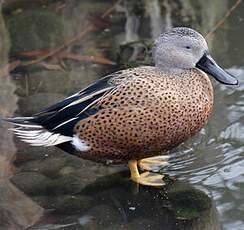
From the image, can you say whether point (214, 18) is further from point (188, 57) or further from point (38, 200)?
point (38, 200)

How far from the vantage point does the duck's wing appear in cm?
406

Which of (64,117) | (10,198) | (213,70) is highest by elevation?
(213,70)

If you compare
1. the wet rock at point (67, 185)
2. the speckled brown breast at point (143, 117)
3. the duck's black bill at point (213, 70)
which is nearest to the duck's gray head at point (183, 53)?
the duck's black bill at point (213, 70)

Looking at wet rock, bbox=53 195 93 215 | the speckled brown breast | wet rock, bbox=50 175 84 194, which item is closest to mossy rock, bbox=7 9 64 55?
wet rock, bbox=50 175 84 194

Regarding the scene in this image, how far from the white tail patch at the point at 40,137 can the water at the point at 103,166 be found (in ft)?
0.81

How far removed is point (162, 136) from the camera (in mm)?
3971

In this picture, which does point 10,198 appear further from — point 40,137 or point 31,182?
point 40,137

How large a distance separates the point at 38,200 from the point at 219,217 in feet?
3.30

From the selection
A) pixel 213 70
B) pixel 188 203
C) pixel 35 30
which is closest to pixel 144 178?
pixel 188 203

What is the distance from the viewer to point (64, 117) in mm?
4090

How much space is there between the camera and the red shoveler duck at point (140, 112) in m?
3.95

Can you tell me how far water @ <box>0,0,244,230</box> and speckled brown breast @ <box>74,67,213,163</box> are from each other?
26 centimetres

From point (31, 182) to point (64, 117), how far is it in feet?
1.47

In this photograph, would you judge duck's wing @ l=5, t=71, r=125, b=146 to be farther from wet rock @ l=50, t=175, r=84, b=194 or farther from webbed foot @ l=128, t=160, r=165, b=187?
webbed foot @ l=128, t=160, r=165, b=187
